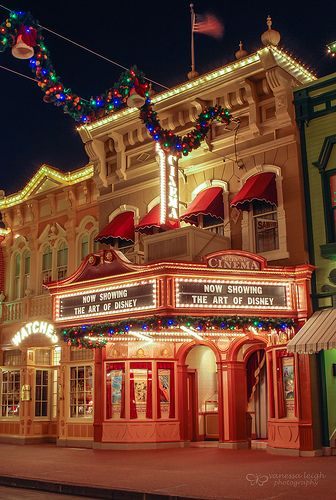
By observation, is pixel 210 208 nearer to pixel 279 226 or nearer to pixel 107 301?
pixel 279 226

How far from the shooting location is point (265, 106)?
62.2ft

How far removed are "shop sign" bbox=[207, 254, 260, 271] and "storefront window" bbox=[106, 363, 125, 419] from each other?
19.0 feet

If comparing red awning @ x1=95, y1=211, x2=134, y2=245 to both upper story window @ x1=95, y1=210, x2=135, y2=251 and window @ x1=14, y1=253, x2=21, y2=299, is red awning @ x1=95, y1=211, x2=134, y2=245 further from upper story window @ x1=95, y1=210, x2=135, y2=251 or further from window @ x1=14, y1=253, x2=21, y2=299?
window @ x1=14, y1=253, x2=21, y2=299

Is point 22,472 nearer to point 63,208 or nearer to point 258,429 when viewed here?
point 258,429

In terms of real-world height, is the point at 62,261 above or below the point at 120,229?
below

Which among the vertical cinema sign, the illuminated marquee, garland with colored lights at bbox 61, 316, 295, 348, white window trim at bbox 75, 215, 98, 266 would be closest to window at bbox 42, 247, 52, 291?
white window trim at bbox 75, 215, 98, 266

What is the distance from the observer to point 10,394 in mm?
24703

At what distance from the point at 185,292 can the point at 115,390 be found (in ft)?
19.7

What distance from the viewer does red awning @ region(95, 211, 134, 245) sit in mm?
20953

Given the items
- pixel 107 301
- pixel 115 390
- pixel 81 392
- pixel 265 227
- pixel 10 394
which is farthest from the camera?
pixel 10 394

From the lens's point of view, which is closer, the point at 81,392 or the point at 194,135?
the point at 194,135

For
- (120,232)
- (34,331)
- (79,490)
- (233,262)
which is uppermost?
(120,232)

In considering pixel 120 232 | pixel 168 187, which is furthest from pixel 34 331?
pixel 168 187

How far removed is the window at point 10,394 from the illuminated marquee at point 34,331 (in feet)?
5.04
